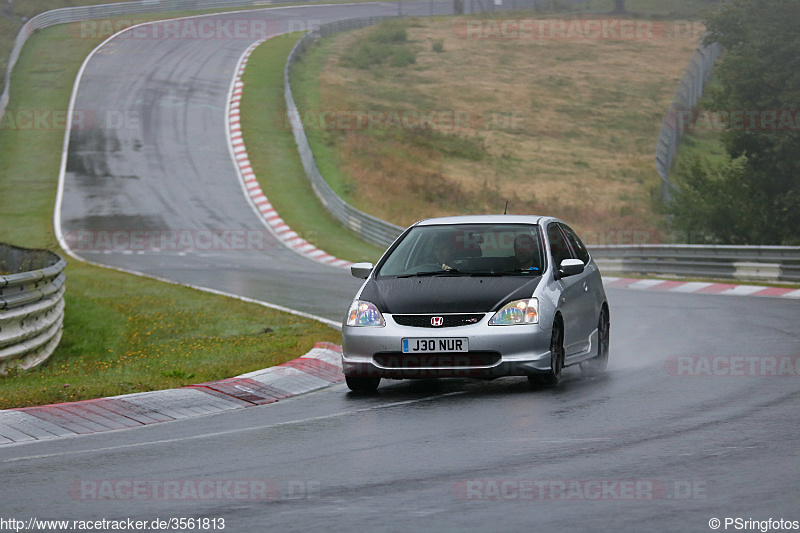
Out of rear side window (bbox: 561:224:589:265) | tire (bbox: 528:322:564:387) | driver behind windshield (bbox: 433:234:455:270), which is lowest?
tire (bbox: 528:322:564:387)

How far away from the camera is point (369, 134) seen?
49.1 metres

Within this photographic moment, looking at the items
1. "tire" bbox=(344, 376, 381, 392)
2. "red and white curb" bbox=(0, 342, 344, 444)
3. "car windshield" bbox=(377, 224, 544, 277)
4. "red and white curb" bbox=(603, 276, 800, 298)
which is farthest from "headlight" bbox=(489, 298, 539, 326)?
"red and white curb" bbox=(603, 276, 800, 298)

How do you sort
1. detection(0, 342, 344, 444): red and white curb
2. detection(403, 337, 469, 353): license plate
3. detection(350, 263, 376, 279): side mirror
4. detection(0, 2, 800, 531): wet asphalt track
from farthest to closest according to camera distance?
1. detection(350, 263, 376, 279): side mirror
2. detection(403, 337, 469, 353): license plate
3. detection(0, 342, 344, 444): red and white curb
4. detection(0, 2, 800, 531): wet asphalt track

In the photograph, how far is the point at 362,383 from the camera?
10.7 metres

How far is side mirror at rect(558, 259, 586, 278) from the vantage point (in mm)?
11039

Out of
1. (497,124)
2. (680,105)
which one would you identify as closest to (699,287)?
(680,105)

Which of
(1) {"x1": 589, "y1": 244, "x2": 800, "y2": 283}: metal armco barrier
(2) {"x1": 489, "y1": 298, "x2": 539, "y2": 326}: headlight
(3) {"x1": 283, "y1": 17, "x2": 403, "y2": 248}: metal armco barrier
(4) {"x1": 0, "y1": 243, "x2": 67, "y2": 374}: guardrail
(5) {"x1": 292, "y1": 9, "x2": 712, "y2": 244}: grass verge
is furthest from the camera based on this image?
(5) {"x1": 292, "y1": 9, "x2": 712, "y2": 244}: grass verge

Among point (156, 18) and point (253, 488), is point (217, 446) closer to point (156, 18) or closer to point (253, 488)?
point (253, 488)

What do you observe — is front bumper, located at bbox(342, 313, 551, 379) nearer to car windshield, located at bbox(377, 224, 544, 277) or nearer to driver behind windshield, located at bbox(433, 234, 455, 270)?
car windshield, located at bbox(377, 224, 544, 277)

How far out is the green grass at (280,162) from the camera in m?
33.7

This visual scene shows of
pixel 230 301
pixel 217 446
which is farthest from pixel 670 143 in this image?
pixel 217 446

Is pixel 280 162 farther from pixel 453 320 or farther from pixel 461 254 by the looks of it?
pixel 453 320

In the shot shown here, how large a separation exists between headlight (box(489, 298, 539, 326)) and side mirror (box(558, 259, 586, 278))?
0.80 m

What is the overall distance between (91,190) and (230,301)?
2082 centimetres
